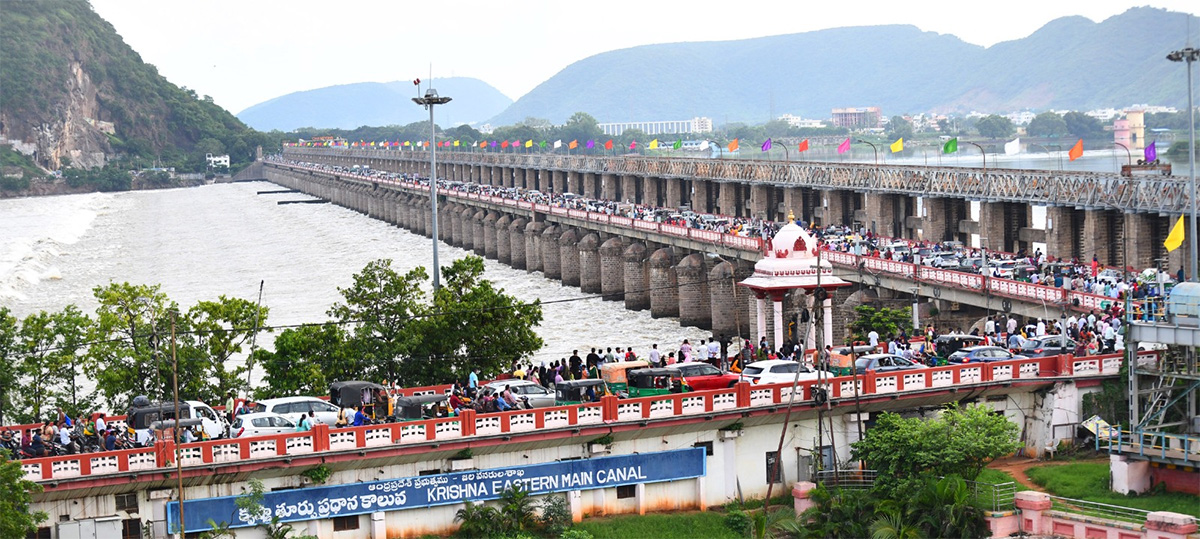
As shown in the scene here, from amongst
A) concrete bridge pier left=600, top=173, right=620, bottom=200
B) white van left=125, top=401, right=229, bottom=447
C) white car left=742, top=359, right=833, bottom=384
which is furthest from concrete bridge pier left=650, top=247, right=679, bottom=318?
concrete bridge pier left=600, top=173, right=620, bottom=200

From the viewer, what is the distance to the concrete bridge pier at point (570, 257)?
313ft

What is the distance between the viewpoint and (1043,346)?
37000 millimetres

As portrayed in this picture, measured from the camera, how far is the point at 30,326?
42.3 m

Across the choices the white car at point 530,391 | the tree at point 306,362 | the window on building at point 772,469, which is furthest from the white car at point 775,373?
the tree at point 306,362

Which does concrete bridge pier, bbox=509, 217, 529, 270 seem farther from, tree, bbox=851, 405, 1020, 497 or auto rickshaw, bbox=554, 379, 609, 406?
tree, bbox=851, 405, 1020, 497

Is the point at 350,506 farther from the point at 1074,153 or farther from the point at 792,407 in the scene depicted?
the point at 1074,153

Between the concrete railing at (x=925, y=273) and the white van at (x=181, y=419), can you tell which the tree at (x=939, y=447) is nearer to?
the concrete railing at (x=925, y=273)

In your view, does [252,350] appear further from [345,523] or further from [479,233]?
[479,233]

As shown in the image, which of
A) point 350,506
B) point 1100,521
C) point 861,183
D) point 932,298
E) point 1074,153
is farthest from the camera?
point 861,183

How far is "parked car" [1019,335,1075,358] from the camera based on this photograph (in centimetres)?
3584

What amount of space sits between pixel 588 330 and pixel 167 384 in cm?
3397

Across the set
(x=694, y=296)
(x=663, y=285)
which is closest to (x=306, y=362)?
(x=694, y=296)

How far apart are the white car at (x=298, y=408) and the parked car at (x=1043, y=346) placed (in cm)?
1717

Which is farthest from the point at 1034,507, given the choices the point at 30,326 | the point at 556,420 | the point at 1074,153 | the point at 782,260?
the point at 1074,153
